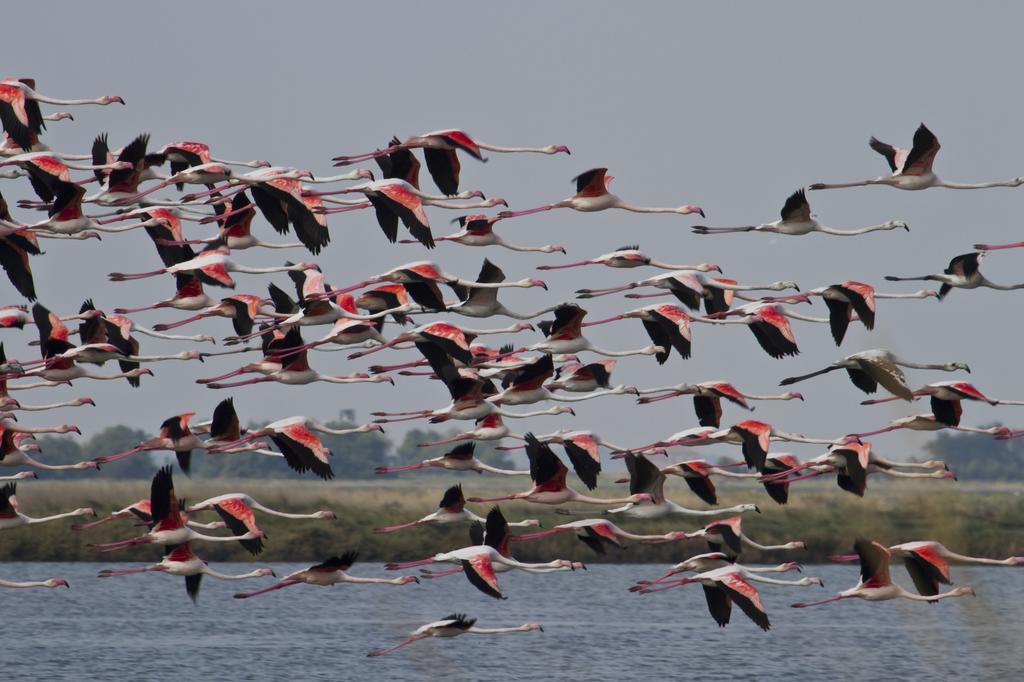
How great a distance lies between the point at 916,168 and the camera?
19.7 meters

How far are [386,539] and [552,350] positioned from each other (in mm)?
Answer: 21765

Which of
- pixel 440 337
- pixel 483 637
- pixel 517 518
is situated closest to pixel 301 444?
pixel 440 337

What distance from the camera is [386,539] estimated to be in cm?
4066

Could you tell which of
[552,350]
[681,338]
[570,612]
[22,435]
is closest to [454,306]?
[552,350]

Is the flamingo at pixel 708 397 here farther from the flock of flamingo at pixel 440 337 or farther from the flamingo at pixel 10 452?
the flamingo at pixel 10 452

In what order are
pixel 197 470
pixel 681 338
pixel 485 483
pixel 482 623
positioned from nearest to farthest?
1. pixel 681 338
2. pixel 482 623
3. pixel 485 483
4. pixel 197 470

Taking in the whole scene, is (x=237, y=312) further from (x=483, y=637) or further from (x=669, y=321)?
(x=483, y=637)

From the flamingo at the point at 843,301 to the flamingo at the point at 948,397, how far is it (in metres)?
0.88

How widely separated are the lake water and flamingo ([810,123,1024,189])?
1033 centimetres

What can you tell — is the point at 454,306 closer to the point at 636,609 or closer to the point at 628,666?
the point at 628,666

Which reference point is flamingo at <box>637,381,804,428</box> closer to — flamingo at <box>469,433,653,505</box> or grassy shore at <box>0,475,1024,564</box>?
flamingo at <box>469,433,653,505</box>

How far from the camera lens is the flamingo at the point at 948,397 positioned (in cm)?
1891

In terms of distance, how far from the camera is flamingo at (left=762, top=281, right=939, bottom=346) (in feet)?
60.3

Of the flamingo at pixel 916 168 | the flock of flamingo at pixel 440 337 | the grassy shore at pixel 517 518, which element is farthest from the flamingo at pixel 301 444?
the grassy shore at pixel 517 518
